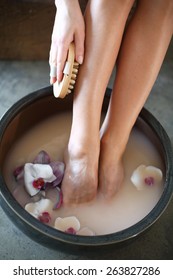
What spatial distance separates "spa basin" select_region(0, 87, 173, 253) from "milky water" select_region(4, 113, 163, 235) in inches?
1.4

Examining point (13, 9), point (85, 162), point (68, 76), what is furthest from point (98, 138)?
point (13, 9)

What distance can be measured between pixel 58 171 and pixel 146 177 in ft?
0.93

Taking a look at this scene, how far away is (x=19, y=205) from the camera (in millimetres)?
1192

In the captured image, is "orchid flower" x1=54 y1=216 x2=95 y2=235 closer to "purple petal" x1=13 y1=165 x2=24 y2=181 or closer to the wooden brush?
A: "purple petal" x1=13 y1=165 x2=24 y2=181

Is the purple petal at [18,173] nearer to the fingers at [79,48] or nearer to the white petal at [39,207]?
the white petal at [39,207]

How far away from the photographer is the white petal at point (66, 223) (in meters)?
1.31

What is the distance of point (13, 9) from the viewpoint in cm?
189

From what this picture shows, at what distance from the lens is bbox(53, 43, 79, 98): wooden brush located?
1235 mm

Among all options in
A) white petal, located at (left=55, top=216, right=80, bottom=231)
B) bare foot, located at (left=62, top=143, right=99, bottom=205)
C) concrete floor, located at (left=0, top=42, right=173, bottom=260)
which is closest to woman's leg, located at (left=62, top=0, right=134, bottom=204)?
bare foot, located at (left=62, top=143, right=99, bottom=205)

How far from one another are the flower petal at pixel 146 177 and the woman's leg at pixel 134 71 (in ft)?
0.34

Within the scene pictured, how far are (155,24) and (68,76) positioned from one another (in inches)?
12.3

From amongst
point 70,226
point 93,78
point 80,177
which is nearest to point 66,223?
point 70,226

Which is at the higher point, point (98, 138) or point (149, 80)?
point (149, 80)

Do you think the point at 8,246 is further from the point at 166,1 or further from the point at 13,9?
the point at 13,9
